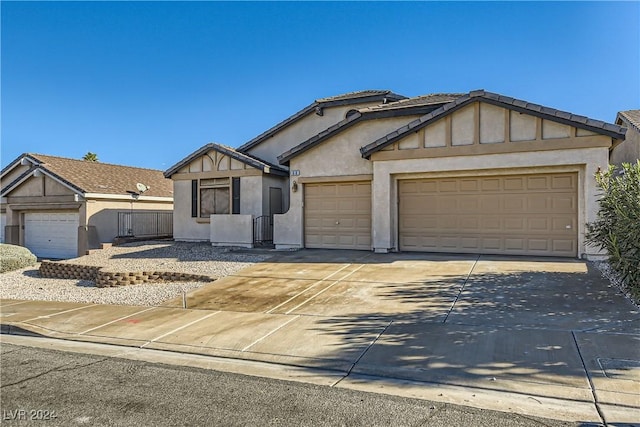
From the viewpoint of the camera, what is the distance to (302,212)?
1589cm

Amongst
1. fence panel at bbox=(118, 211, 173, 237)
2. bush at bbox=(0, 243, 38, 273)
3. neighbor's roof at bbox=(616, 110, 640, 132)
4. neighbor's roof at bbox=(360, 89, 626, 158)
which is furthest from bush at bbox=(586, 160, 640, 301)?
fence panel at bbox=(118, 211, 173, 237)

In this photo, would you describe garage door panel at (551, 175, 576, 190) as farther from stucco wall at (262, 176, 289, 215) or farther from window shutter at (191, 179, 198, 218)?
window shutter at (191, 179, 198, 218)

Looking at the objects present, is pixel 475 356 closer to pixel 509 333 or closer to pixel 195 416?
pixel 509 333

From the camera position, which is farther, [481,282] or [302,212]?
[302,212]

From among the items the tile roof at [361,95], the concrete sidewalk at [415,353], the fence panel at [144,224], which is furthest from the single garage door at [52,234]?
the concrete sidewalk at [415,353]

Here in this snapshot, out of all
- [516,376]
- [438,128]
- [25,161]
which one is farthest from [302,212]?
[25,161]

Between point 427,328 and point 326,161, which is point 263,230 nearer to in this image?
point 326,161

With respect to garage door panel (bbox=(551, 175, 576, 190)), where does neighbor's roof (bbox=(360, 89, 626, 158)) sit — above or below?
above

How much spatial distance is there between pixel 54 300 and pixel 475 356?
31.6ft

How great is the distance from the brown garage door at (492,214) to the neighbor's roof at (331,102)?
5.80 m

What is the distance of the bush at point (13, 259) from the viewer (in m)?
15.6

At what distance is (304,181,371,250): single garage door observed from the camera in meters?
15.1

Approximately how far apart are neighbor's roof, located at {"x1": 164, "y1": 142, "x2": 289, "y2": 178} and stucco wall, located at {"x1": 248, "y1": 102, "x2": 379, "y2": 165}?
219cm

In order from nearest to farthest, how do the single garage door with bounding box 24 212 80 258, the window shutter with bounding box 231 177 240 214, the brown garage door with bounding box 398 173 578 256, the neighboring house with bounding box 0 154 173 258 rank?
the brown garage door with bounding box 398 173 578 256 < the window shutter with bounding box 231 177 240 214 < the neighboring house with bounding box 0 154 173 258 < the single garage door with bounding box 24 212 80 258
